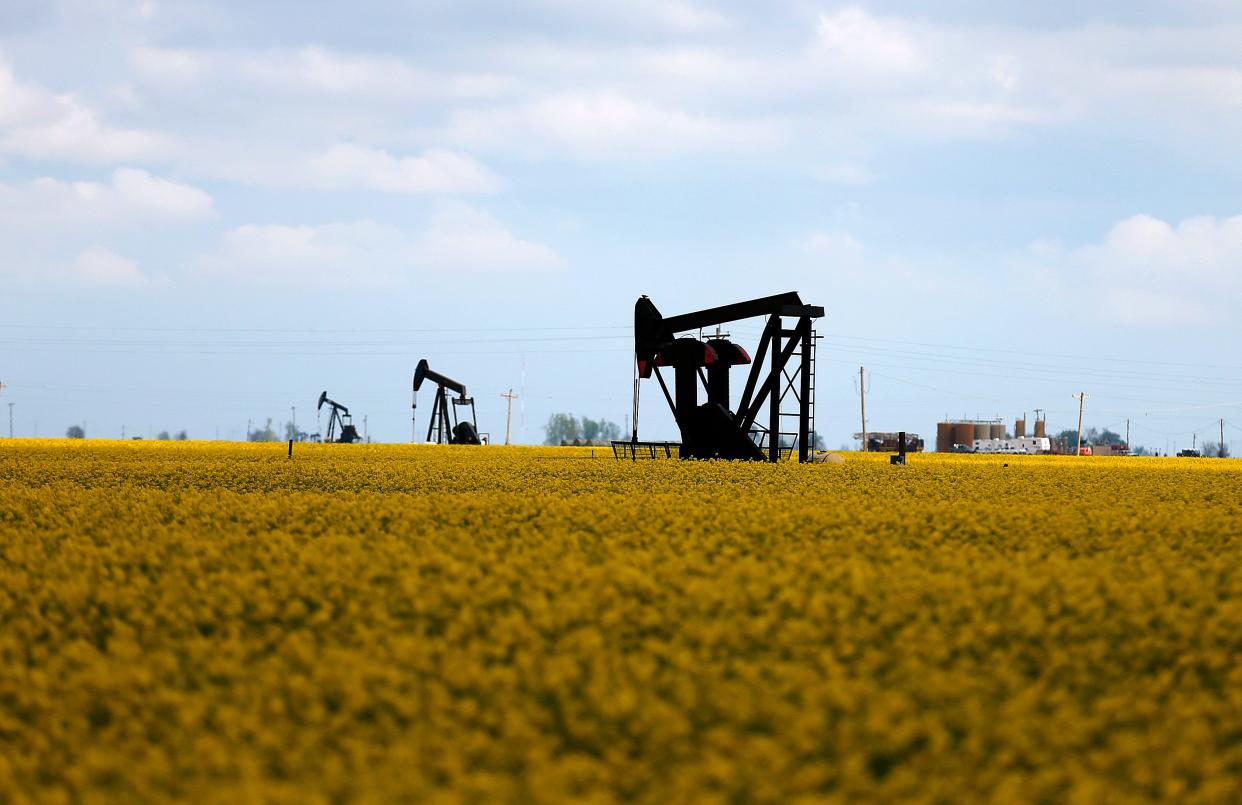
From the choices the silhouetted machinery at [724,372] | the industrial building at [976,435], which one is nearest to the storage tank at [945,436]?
the industrial building at [976,435]

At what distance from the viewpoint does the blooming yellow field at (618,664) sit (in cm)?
551

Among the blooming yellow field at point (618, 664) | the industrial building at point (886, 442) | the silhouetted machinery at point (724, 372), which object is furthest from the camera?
the industrial building at point (886, 442)

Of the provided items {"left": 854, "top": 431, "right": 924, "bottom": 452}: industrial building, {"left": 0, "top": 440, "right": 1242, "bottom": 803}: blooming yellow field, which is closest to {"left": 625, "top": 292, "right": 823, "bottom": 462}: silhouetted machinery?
{"left": 0, "top": 440, "right": 1242, "bottom": 803}: blooming yellow field

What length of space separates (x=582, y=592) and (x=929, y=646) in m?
2.32

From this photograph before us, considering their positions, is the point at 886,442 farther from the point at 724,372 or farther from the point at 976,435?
the point at 724,372

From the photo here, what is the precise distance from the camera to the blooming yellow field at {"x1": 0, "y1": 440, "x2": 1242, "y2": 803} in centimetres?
551

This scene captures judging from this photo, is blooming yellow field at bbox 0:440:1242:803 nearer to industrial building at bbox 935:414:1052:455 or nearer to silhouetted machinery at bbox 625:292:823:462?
silhouetted machinery at bbox 625:292:823:462

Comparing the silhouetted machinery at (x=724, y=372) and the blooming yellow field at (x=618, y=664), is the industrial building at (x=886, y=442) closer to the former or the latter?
the silhouetted machinery at (x=724, y=372)

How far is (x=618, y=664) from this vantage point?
6.71 metres

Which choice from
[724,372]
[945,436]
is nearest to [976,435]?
[945,436]

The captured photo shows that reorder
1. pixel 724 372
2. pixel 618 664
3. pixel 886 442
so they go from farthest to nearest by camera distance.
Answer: pixel 886 442, pixel 724 372, pixel 618 664

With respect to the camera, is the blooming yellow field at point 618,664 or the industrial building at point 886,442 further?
the industrial building at point 886,442

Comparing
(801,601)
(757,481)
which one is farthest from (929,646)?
(757,481)

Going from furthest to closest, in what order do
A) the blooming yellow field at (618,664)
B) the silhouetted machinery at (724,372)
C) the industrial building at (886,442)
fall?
the industrial building at (886,442), the silhouetted machinery at (724,372), the blooming yellow field at (618,664)
